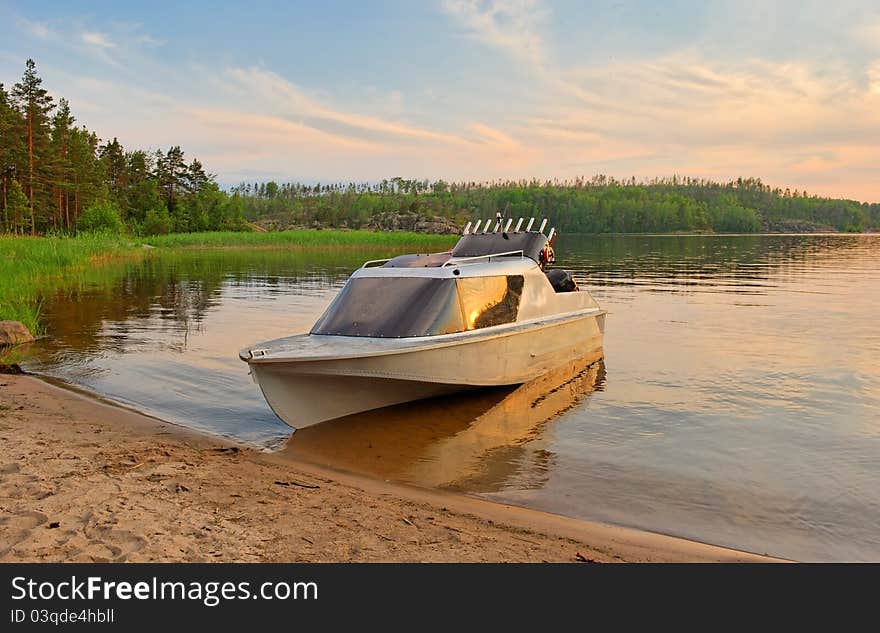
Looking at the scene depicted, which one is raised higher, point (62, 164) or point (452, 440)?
point (62, 164)

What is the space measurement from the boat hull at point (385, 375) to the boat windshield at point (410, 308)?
37cm

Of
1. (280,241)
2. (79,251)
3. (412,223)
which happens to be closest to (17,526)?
(79,251)

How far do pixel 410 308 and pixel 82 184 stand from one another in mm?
72506

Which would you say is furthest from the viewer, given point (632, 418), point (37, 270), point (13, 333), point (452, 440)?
point (37, 270)

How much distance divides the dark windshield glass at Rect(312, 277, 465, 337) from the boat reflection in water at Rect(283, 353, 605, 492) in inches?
52.1

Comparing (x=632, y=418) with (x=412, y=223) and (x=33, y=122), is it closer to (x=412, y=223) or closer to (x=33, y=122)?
(x=33, y=122)

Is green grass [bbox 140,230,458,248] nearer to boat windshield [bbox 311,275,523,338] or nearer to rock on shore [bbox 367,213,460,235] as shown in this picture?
boat windshield [bbox 311,275,523,338]

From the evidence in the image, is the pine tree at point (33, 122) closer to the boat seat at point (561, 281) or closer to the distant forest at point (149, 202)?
the distant forest at point (149, 202)

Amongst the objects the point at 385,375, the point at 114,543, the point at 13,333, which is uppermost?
the point at 385,375

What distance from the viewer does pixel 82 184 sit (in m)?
71.5

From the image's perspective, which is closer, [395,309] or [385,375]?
[385,375]
